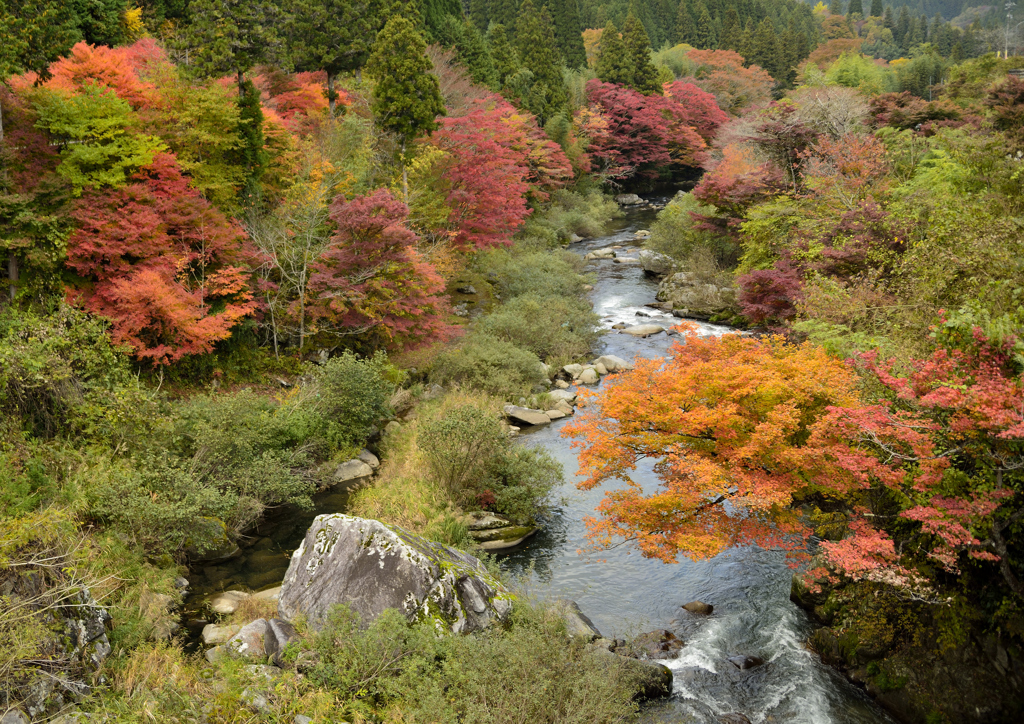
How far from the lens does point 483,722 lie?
6.05 meters

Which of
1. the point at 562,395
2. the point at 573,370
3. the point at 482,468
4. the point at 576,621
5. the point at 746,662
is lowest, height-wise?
the point at 573,370

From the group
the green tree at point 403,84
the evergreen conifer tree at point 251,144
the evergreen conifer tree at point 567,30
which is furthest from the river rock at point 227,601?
the evergreen conifer tree at point 567,30

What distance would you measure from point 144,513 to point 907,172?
70.6 feet

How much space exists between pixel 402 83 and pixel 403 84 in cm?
5

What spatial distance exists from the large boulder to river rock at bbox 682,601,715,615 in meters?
3.50

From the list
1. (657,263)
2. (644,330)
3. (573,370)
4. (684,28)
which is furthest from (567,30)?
(573,370)

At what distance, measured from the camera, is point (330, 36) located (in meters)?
27.7

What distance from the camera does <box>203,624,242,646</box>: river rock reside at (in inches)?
341

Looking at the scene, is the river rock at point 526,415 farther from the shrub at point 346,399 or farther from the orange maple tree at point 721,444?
the orange maple tree at point 721,444

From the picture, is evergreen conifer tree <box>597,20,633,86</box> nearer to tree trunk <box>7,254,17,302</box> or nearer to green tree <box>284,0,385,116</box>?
green tree <box>284,0,385,116</box>

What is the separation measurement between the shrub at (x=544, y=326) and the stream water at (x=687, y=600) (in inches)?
278

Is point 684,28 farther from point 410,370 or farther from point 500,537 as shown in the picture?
point 500,537

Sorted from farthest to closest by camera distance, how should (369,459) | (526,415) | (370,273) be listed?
(526,415), (370,273), (369,459)

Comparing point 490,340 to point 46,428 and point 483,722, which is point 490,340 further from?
point 483,722
